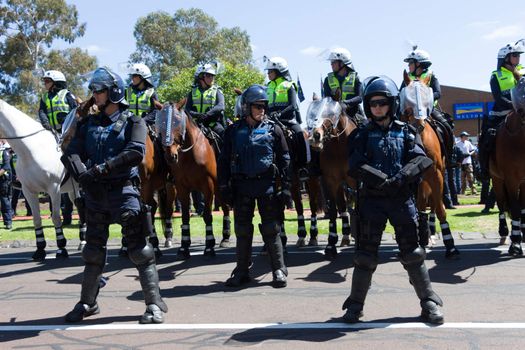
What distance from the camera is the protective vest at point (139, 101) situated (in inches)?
410

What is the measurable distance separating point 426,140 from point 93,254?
506cm

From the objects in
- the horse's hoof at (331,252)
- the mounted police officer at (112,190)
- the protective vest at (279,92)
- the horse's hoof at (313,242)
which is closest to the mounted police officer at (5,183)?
the horse's hoof at (313,242)

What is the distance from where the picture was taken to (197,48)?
56.1 m

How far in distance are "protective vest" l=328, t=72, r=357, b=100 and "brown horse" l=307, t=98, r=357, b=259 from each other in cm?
55

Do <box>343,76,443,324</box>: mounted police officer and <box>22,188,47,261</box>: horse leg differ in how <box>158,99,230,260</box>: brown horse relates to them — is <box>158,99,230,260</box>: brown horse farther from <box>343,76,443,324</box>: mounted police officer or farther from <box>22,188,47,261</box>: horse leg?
<box>343,76,443,324</box>: mounted police officer

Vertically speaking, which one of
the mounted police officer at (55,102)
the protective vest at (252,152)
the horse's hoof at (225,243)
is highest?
the mounted police officer at (55,102)

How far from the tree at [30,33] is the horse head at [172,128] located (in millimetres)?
37947

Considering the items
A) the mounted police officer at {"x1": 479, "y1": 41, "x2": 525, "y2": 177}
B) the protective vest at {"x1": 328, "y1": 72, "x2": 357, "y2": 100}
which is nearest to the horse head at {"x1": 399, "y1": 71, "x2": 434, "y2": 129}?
the protective vest at {"x1": 328, "y1": 72, "x2": 357, "y2": 100}

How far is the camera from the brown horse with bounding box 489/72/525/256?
28.1ft

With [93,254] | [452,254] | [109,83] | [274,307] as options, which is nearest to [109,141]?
[109,83]

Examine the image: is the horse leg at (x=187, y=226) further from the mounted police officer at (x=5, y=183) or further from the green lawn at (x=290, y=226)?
the mounted police officer at (x=5, y=183)

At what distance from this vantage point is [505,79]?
31.1ft

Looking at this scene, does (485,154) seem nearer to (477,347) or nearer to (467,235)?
(467,235)

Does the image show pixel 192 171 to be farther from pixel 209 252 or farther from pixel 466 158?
pixel 466 158
